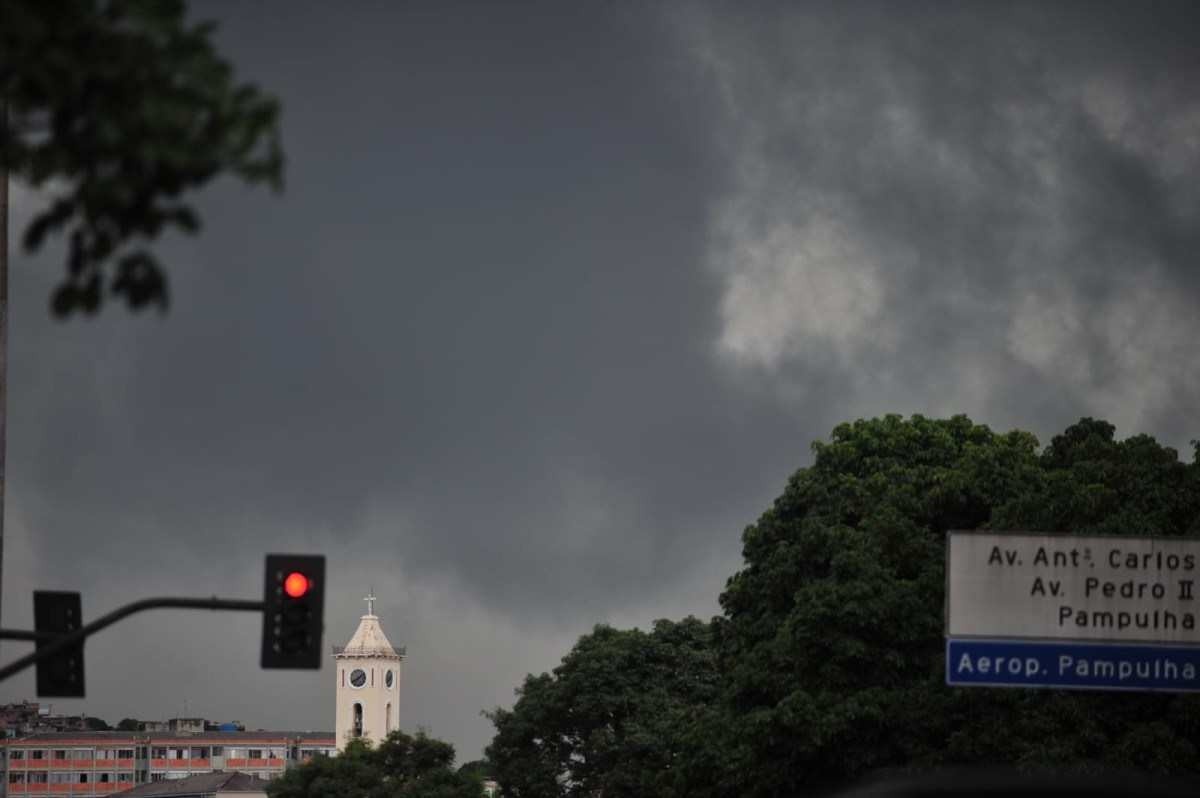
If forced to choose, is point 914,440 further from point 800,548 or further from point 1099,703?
point 1099,703

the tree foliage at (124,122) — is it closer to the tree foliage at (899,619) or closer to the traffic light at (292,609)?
the traffic light at (292,609)

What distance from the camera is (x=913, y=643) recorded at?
46219 millimetres

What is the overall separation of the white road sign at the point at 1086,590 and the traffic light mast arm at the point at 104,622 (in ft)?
49.5

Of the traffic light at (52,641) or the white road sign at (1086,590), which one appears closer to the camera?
the traffic light at (52,641)

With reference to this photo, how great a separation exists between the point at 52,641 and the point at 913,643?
27051mm

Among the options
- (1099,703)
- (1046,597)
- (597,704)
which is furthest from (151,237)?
(597,704)

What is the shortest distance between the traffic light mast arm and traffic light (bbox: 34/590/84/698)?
0.78ft

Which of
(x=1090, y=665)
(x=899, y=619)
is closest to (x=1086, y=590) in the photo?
(x=1090, y=665)

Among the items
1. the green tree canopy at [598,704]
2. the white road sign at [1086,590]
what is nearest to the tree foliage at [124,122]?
the white road sign at [1086,590]

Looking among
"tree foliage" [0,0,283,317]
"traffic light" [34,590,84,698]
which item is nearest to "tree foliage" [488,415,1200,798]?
"traffic light" [34,590,84,698]

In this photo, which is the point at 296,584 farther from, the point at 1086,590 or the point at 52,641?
the point at 1086,590

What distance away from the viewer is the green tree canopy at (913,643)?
41.3 m

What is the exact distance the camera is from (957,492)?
49.5m

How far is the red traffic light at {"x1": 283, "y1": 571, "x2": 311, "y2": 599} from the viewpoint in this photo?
2205 cm
